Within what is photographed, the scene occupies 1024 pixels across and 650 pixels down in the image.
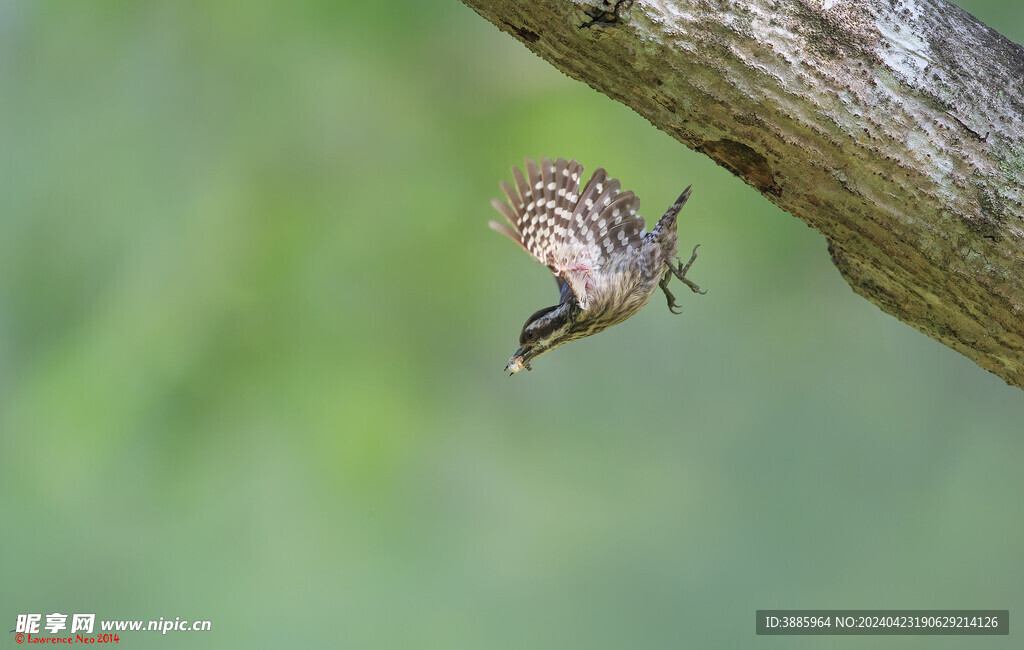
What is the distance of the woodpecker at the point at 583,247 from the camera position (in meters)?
2.51

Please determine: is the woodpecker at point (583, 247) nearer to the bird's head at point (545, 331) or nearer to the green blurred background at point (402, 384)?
the bird's head at point (545, 331)

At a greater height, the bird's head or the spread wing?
the spread wing

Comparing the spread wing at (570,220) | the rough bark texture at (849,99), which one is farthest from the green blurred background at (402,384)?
the rough bark texture at (849,99)

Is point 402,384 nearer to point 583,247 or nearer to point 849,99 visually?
point 583,247

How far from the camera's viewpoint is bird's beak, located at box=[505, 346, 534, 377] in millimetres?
2459

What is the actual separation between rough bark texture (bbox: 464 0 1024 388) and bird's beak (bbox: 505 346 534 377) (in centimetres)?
101

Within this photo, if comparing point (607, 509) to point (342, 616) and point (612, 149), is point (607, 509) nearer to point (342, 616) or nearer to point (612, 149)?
point (342, 616)

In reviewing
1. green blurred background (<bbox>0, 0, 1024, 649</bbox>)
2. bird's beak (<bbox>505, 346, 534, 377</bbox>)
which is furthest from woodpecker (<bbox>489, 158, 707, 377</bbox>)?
green blurred background (<bbox>0, 0, 1024, 649</bbox>)

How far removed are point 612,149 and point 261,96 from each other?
7.19ft

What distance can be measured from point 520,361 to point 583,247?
0.39 m

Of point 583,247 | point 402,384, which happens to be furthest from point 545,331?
point 402,384

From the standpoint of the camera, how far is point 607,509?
238 inches

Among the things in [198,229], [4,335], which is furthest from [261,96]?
[4,335]

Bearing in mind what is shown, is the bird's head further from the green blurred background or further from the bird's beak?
the green blurred background
